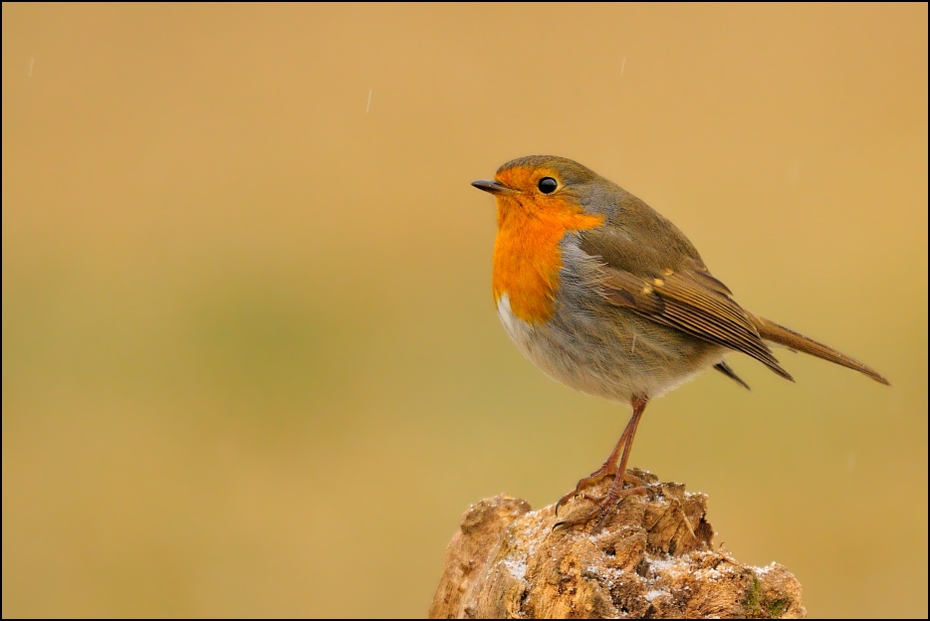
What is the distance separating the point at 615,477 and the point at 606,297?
28.0 inches

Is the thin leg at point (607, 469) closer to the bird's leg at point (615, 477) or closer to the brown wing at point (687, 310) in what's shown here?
the bird's leg at point (615, 477)

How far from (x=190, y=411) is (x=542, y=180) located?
3964 millimetres

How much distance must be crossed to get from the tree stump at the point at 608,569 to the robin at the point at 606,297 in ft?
1.17

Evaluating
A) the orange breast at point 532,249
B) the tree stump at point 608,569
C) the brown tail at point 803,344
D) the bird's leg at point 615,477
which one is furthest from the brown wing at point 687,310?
the tree stump at point 608,569

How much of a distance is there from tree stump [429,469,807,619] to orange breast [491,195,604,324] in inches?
31.5

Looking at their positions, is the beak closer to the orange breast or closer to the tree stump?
the orange breast

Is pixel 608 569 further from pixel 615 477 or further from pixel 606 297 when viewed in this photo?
pixel 606 297

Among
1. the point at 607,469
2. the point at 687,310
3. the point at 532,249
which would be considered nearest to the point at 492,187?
the point at 532,249

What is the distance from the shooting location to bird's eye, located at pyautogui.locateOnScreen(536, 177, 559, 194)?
484 centimetres

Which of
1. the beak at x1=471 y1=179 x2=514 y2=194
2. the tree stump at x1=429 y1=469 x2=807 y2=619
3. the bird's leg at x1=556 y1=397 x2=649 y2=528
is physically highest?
the beak at x1=471 y1=179 x2=514 y2=194

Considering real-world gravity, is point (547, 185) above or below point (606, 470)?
above

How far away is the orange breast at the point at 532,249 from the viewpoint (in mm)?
4594

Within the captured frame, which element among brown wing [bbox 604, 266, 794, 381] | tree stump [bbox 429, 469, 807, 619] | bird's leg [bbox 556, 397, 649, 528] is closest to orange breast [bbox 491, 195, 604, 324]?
brown wing [bbox 604, 266, 794, 381]

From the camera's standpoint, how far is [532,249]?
469 cm
